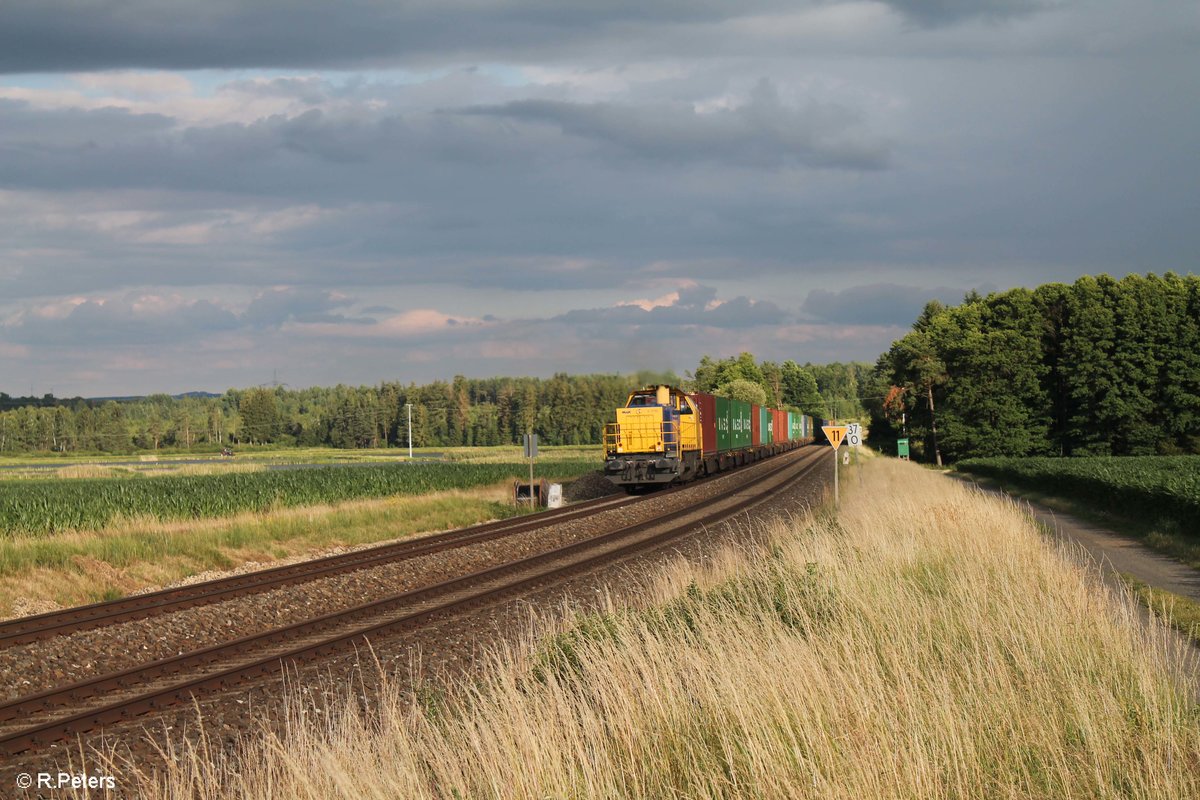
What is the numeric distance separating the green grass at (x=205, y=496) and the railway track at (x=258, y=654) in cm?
1242

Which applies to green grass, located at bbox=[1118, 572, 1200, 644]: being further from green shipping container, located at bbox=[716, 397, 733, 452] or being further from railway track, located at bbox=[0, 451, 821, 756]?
green shipping container, located at bbox=[716, 397, 733, 452]

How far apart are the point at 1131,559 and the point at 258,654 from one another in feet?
51.3

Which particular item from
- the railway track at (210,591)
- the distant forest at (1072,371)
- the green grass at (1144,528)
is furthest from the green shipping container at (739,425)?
the railway track at (210,591)

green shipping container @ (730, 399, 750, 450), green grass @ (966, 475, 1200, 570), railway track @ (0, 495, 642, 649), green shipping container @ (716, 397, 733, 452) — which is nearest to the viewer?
railway track @ (0, 495, 642, 649)

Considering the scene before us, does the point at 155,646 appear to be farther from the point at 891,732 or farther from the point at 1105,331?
the point at 1105,331

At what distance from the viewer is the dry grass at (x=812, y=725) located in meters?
5.17

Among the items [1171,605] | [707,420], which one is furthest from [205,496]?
[1171,605]

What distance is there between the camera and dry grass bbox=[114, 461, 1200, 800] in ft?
17.0

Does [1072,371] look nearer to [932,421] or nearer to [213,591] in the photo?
[932,421]

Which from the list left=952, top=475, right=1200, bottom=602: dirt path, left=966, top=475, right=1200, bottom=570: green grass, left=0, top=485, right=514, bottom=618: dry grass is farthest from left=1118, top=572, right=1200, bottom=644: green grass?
left=0, top=485, right=514, bottom=618: dry grass

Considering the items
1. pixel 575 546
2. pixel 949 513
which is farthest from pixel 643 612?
pixel 575 546

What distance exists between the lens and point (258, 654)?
39.9 feet

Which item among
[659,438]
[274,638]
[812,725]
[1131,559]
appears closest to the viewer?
[812,725]

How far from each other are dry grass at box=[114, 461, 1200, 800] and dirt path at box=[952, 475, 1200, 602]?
553 cm
